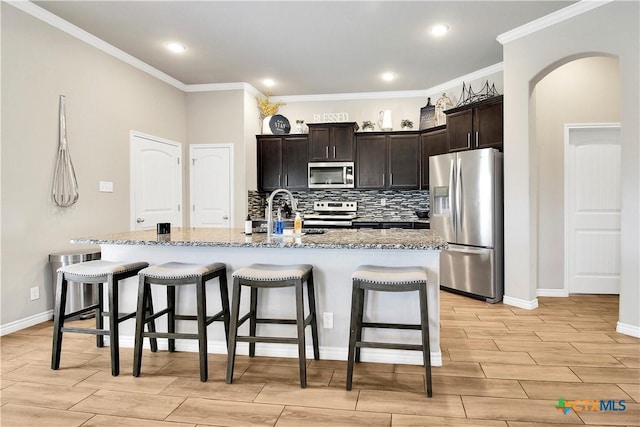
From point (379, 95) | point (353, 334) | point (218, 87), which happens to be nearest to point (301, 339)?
point (353, 334)

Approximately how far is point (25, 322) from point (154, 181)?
2.23 metres

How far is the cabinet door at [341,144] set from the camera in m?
5.90

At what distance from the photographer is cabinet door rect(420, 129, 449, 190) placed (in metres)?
5.39

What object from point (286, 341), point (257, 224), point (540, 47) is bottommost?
point (286, 341)

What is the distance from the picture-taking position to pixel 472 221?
173 inches

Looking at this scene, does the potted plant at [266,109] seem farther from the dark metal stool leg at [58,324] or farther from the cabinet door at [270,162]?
the dark metal stool leg at [58,324]

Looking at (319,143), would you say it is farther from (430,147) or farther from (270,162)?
(430,147)

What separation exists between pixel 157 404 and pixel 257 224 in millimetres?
3877

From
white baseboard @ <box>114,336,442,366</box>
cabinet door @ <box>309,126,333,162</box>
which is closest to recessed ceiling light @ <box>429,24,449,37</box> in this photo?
cabinet door @ <box>309,126,333,162</box>

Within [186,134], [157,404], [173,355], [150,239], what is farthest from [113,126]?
[157,404]

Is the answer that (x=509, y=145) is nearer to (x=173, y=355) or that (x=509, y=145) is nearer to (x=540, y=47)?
(x=540, y=47)

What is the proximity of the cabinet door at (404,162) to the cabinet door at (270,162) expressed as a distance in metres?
1.73

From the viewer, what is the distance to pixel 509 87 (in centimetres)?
411

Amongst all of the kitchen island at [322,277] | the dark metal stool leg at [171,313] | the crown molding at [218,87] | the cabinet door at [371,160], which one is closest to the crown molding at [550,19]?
the cabinet door at [371,160]
